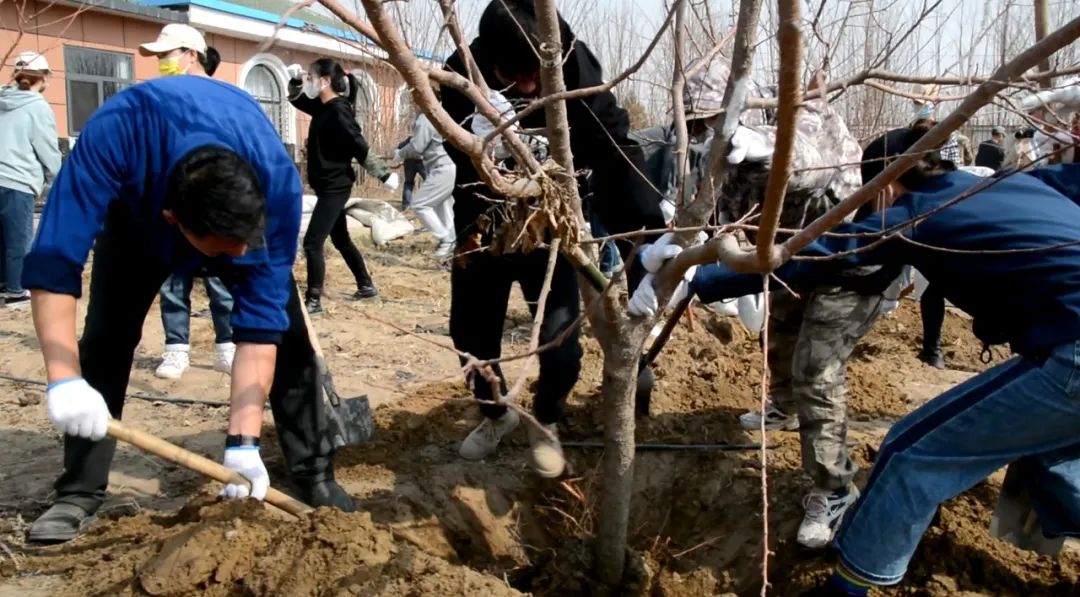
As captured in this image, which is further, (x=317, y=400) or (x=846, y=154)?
(x=846, y=154)

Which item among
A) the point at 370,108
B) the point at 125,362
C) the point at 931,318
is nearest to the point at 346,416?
the point at 125,362

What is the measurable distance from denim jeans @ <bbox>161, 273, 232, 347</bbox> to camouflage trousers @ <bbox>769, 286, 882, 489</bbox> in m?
3.05

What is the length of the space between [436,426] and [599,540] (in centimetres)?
128

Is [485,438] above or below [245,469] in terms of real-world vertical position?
below

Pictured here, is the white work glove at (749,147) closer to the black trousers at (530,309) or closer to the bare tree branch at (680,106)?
the black trousers at (530,309)

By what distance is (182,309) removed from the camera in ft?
15.7

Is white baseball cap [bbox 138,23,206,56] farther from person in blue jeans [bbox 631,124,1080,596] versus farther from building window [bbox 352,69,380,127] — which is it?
building window [bbox 352,69,380,127]

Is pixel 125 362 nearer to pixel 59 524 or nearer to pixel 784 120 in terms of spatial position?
pixel 59 524

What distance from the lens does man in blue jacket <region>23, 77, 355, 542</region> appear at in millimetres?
2352

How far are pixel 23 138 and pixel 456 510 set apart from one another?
16.2 feet

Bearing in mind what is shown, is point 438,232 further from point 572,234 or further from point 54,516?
point 572,234

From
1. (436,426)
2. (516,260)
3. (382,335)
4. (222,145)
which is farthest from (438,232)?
(222,145)

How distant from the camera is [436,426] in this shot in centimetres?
401

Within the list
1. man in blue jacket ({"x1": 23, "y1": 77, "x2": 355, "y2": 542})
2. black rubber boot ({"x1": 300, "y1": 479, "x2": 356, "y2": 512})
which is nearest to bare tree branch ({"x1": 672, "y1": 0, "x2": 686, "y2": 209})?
man in blue jacket ({"x1": 23, "y1": 77, "x2": 355, "y2": 542})
